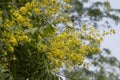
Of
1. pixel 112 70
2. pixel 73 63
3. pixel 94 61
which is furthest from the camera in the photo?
pixel 112 70

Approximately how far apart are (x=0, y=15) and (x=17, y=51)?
477 mm

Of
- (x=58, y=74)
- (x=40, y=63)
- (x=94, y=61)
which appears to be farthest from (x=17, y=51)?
(x=94, y=61)

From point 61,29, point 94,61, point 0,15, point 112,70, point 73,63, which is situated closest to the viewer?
point 0,15

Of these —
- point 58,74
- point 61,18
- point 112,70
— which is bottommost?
point 112,70

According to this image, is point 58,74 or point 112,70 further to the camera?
point 112,70

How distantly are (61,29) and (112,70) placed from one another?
23.5ft

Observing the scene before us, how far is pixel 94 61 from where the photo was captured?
8.19m

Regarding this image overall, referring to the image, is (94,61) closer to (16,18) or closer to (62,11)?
(62,11)

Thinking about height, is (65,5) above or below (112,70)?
above

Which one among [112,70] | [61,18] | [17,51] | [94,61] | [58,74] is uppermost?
[61,18]

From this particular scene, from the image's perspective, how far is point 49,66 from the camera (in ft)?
8.45

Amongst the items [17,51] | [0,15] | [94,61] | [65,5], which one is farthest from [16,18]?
[94,61]

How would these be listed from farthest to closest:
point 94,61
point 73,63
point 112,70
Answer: point 112,70 < point 94,61 < point 73,63

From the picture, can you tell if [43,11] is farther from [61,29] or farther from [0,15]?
[0,15]
